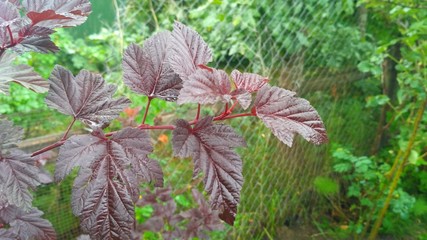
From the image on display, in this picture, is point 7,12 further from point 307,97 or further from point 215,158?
point 307,97

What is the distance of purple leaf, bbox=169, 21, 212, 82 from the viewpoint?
2.15 feet

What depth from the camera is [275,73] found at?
2.58 m

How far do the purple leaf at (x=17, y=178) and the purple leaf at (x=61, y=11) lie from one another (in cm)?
22

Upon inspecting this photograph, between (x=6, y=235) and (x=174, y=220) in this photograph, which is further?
(x=174, y=220)

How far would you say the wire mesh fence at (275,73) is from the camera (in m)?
2.26

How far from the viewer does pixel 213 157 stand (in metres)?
0.64

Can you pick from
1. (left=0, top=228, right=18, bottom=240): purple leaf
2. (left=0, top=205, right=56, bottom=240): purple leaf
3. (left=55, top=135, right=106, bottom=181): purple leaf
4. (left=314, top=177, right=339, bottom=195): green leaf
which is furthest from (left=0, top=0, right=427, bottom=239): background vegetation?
(left=55, top=135, right=106, bottom=181): purple leaf

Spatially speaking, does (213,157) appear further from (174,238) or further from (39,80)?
(174,238)

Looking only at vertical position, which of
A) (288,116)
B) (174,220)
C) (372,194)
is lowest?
(174,220)

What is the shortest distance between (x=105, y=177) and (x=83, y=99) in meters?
0.17

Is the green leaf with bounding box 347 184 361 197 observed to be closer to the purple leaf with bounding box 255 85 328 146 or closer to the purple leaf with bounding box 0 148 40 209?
the purple leaf with bounding box 255 85 328 146

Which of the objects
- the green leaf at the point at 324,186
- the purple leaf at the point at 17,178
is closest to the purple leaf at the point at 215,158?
the purple leaf at the point at 17,178

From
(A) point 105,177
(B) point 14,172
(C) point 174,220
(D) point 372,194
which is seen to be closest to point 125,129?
(A) point 105,177

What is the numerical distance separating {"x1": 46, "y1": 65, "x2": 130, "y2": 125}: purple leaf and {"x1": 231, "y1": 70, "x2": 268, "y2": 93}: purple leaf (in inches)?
8.1
